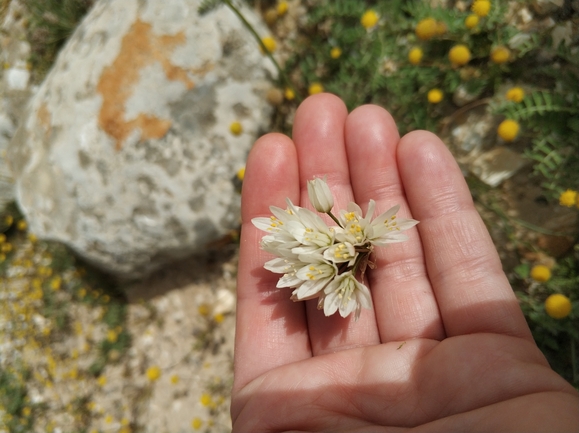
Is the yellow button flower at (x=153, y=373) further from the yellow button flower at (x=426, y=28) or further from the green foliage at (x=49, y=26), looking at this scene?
the yellow button flower at (x=426, y=28)

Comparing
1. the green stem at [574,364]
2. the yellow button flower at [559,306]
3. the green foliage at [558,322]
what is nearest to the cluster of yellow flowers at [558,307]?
the yellow button flower at [559,306]

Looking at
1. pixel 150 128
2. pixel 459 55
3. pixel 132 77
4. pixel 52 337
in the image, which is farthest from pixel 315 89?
pixel 52 337

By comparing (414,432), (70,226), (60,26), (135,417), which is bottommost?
(135,417)

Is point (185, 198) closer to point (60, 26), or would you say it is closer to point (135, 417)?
point (135, 417)

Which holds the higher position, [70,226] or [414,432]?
[70,226]

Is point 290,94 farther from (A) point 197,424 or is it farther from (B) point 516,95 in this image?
(A) point 197,424

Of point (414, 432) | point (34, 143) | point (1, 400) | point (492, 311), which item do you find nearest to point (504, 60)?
point (492, 311)
